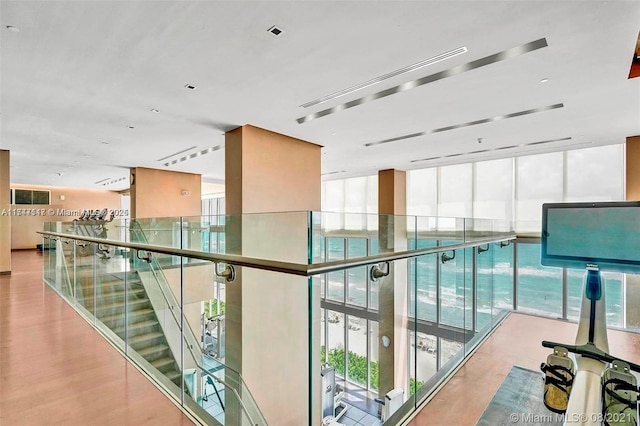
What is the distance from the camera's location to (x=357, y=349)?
34.0 ft

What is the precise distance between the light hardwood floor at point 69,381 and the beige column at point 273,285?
Answer: 0.63m

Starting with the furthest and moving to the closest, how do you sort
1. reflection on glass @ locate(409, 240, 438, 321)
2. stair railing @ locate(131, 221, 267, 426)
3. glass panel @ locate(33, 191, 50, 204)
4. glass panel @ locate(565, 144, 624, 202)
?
1. glass panel @ locate(33, 191, 50, 204)
2. glass panel @ locate(565, 144, 624, 202)
3. reflection on glass @ locate(409, 240, 438, 321)
4. stair railing @ locate(131, 221, 267, 426)

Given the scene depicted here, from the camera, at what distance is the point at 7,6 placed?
2.48 metres

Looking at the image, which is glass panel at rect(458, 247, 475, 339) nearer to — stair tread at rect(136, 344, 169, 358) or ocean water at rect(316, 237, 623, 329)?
ocean water at rect(316, 237, 623, 329)

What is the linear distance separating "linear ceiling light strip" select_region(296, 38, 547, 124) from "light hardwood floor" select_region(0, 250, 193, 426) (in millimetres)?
3928

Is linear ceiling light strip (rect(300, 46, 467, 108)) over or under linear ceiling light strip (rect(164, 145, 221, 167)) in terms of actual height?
over

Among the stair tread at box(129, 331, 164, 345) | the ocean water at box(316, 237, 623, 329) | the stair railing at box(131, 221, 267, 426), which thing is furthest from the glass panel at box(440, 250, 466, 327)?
the stair tread at box(129, 331, 164, 345)

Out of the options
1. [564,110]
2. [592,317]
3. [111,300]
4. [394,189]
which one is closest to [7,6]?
[111,300]

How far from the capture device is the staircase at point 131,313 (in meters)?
3.25

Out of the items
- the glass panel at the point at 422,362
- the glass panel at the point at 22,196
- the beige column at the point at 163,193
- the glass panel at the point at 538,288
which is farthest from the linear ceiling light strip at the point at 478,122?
the glass panel at the point at 22,196

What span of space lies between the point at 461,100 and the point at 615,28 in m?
1.74

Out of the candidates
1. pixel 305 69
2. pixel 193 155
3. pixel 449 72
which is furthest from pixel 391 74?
pixel 193 155

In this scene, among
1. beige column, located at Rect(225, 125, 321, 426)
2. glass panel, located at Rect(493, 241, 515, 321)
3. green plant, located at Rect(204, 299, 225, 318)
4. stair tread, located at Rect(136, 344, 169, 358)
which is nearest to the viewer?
beige column, located at Rect(225, 125, 321, 426)

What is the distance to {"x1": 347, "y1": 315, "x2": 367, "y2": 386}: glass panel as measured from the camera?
1013 cm
